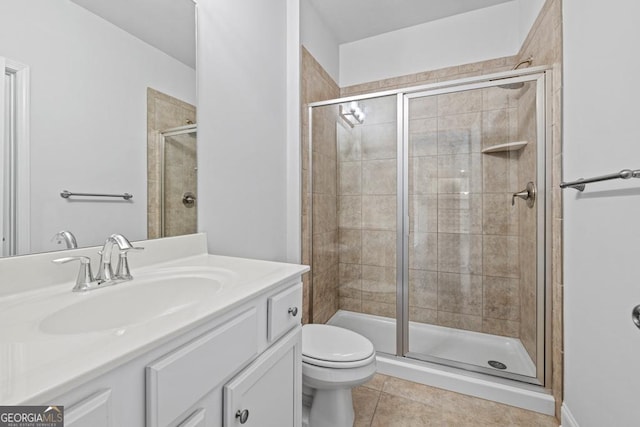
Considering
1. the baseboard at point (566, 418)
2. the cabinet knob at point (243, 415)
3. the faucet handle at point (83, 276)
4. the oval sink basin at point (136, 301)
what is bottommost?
the baseboard at point (566, 418)

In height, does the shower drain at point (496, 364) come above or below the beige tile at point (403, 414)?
above

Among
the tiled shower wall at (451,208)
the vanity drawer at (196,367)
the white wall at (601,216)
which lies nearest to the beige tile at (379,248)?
the tiled shower wall at (451,208)

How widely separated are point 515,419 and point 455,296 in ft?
2.42

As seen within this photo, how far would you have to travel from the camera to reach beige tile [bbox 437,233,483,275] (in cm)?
191

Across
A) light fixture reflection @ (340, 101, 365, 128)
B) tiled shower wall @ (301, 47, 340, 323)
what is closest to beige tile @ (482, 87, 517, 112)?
light fixture reflection @ (340, 101, 365, 128)

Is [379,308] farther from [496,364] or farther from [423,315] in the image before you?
[496,364]

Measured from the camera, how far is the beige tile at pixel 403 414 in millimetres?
1373

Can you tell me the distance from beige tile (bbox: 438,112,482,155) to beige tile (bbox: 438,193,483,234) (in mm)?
308

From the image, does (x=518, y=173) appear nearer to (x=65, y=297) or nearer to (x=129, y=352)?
(x=129, y=352)

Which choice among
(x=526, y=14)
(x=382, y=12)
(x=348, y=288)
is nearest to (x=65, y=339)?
(x=348, y=288)

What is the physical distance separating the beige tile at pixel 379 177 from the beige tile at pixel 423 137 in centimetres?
16

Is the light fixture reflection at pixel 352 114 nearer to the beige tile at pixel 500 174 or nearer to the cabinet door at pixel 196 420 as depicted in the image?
the beige tile at pixel 500 174

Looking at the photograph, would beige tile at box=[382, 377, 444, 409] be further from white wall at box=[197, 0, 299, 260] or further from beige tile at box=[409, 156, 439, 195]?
beige tile at box=[409, 156, 439, 195]

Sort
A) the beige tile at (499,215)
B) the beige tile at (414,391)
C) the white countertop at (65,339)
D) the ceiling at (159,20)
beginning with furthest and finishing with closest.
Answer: the beige tile at (499,215)
the beige tile at (414,391)
the ceiling at (159,20)
the white countertop at (65,339)
